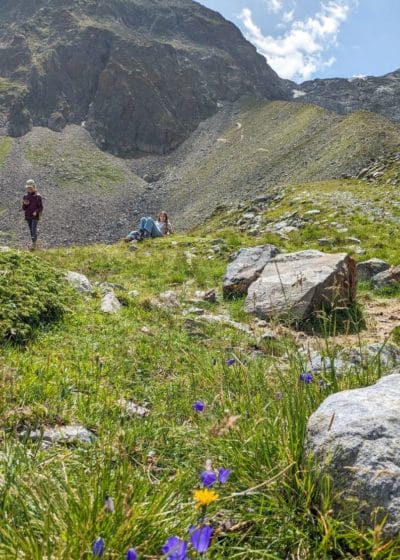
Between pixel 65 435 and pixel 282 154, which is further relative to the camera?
pixel 282 154

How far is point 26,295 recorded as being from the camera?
689 cm

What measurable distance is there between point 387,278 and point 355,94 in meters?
180

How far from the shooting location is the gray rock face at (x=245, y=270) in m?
10.9

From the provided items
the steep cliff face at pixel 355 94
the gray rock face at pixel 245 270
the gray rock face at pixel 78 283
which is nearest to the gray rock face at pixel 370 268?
the gray rock face at pixel 245 270

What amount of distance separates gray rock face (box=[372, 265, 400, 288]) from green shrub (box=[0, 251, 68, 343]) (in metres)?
7.52

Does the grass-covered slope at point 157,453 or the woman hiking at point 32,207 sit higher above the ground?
the woman hiking at point 32,207

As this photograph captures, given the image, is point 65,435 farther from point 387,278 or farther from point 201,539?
point 387,278

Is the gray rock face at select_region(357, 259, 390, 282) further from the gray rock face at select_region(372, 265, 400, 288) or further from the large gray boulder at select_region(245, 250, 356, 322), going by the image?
the large gray boulder at select_region(245, 250, 356, 322)

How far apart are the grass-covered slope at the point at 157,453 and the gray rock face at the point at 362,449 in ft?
0.32

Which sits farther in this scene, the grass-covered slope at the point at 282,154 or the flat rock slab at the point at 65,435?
the grass-covered slope at the point at 282,154

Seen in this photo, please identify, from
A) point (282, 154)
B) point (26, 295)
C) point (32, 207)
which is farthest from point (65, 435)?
point (282, 154)

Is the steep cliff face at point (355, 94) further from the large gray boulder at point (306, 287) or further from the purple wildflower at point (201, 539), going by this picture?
the purple wildflower at point (201, 539)

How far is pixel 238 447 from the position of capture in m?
2.83

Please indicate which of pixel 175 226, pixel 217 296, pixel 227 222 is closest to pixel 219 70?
pixel 175 226
